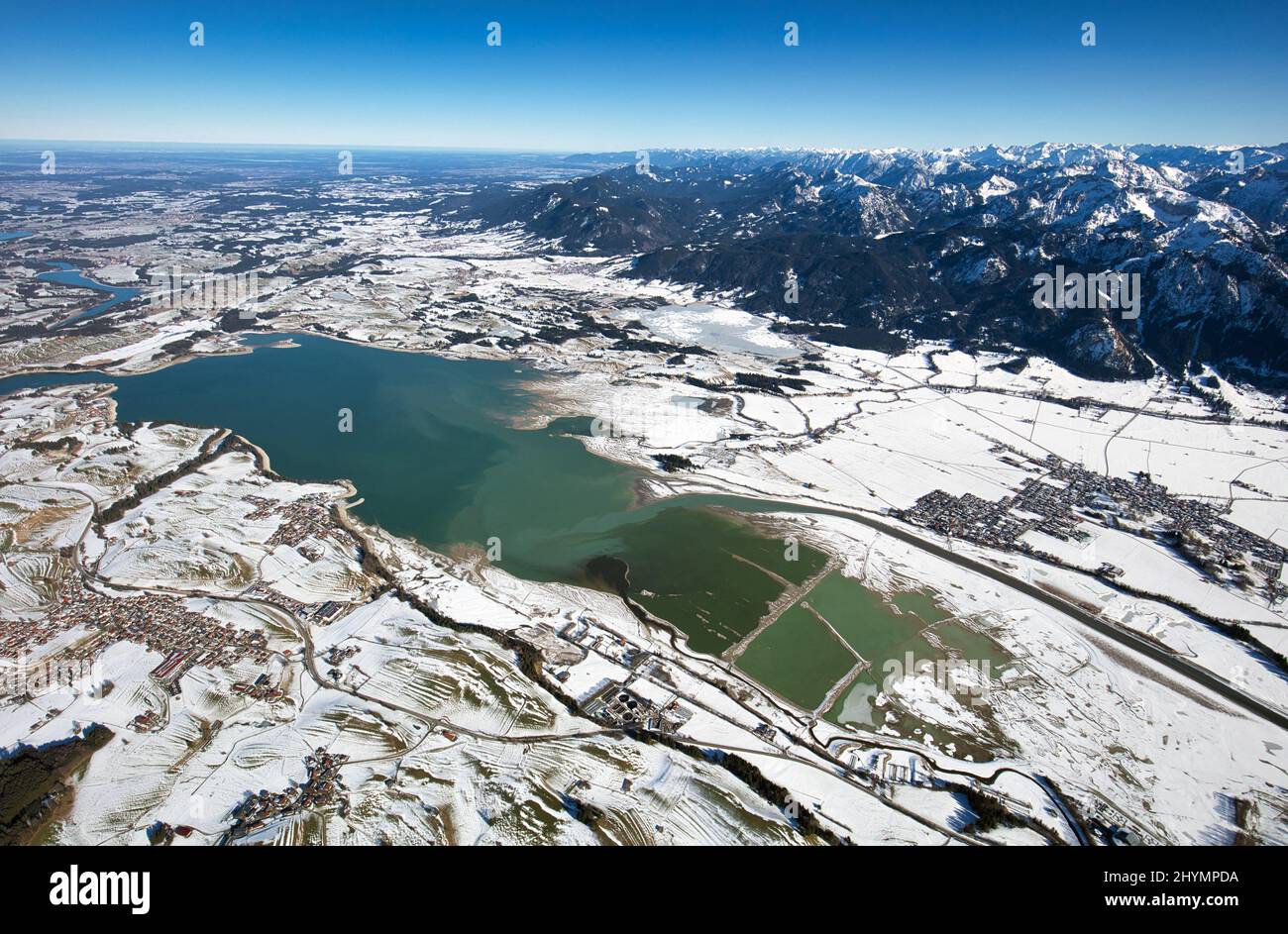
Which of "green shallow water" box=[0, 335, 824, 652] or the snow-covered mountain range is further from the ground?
the snow-covered mountain range

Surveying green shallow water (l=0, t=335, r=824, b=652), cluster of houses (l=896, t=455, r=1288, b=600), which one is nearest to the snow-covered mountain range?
cluster of houses (l=896, t=455, r=1288, b=600)

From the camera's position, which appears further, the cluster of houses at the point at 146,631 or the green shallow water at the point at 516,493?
the green shallow water at the point at 516,493

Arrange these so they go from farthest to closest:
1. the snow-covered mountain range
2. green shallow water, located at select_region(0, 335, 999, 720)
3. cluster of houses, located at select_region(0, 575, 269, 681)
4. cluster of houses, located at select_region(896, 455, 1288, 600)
→ the snow-covered mountain range
cluster of houses, located at select_region(896, 455, 1288, 600)
green shallow water, located at select_region(0, 335, 999, 720)
cluster of houses, located at select_region(0, 575, 269, 681)

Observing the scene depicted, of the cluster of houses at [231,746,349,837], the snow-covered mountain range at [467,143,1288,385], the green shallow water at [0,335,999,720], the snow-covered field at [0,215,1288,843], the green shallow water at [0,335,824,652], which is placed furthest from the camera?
the snow-covered mountain range at [467,143,1288,385]

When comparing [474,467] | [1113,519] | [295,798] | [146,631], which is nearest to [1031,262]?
[1113,519]

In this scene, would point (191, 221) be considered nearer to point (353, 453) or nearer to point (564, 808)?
point (353, 453)

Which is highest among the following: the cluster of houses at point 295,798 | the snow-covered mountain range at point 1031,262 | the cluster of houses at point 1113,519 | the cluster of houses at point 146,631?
the snow-covered mountain range at point 1031,262

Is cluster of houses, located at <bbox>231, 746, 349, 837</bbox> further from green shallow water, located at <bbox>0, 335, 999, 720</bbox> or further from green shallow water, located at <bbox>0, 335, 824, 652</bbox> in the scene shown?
green shallow water, located at <bbox>0, 335, 999, 720</bbox>

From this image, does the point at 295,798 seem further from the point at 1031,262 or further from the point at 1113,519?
the point at 1031,262

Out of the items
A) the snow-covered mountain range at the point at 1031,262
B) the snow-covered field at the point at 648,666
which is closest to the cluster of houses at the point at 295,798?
the snow-covered field at the point at 648,666

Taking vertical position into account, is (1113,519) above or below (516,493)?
below

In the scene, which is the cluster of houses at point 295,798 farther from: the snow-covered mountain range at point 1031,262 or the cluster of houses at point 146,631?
the snow-covered mountain range at point 1031,262
